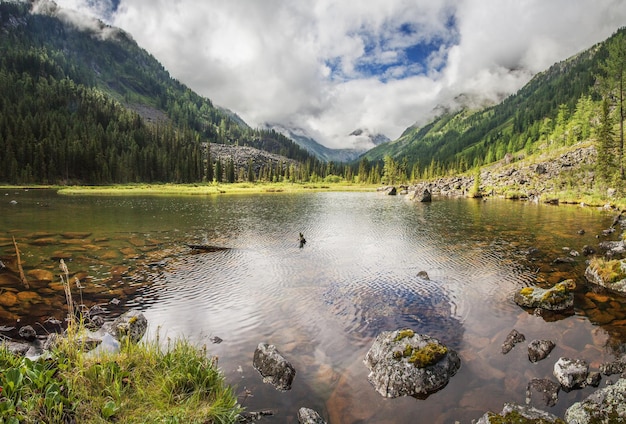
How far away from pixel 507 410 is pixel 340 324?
825 centimetres

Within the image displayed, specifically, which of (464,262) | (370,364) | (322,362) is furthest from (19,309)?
(464,262)

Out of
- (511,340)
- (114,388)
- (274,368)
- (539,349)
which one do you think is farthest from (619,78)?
(114,388)

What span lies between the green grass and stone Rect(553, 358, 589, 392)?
1084 centimetres

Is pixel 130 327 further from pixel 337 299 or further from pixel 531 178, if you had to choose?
pixel 531 178

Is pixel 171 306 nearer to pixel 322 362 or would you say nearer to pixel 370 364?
pixel 322 362

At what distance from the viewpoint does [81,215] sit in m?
52.5

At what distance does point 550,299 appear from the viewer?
17.4 metres

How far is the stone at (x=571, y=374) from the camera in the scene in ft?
35.8

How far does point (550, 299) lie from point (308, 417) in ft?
50.0

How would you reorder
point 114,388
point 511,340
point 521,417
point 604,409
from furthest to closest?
point 511,340, point 604,409, point 521,417, point 114,388

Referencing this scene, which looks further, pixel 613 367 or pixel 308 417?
pixel 613 367

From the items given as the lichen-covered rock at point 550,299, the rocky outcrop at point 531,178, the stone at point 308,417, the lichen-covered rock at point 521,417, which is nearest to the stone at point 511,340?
the lichen-covered rock at point 550,299

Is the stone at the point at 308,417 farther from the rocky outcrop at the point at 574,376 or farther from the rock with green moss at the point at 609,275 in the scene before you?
the rock with green moss at the point at 609,275

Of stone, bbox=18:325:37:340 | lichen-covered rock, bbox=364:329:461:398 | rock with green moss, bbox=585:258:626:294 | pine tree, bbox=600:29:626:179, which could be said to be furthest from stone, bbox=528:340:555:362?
pine tree, bbox=600:29:626:179
